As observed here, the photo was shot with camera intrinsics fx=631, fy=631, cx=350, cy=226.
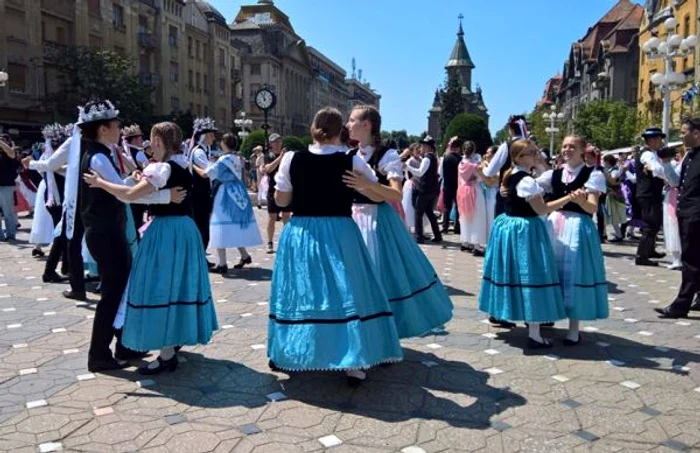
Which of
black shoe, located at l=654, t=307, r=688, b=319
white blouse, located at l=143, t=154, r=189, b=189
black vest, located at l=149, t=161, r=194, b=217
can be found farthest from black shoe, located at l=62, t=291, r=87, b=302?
black shoe, located at l=654, t=307, r=688, b=319

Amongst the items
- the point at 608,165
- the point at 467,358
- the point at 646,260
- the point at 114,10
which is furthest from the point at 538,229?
the point at 114,10

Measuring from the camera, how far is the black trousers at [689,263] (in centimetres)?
→ 701

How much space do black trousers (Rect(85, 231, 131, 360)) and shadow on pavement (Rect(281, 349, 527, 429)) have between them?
5.08 ft

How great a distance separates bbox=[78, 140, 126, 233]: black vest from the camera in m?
5.14

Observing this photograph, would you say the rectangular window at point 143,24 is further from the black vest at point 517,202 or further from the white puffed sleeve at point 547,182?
the black vest at point 517,202

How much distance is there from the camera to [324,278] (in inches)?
176

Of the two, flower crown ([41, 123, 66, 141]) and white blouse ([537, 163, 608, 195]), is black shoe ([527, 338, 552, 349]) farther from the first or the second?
flower crown ([41, 123, 66, 141])

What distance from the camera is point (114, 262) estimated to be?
16.9 ft

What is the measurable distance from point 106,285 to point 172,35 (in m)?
57.9

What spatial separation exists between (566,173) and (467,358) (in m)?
2.05

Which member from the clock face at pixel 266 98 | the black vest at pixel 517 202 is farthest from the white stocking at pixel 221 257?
the clock face at pixel 266 98

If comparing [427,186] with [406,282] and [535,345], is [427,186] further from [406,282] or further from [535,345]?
[406,282]

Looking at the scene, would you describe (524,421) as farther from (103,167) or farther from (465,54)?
(465,54)

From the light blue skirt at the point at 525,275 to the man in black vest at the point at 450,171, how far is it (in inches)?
317
